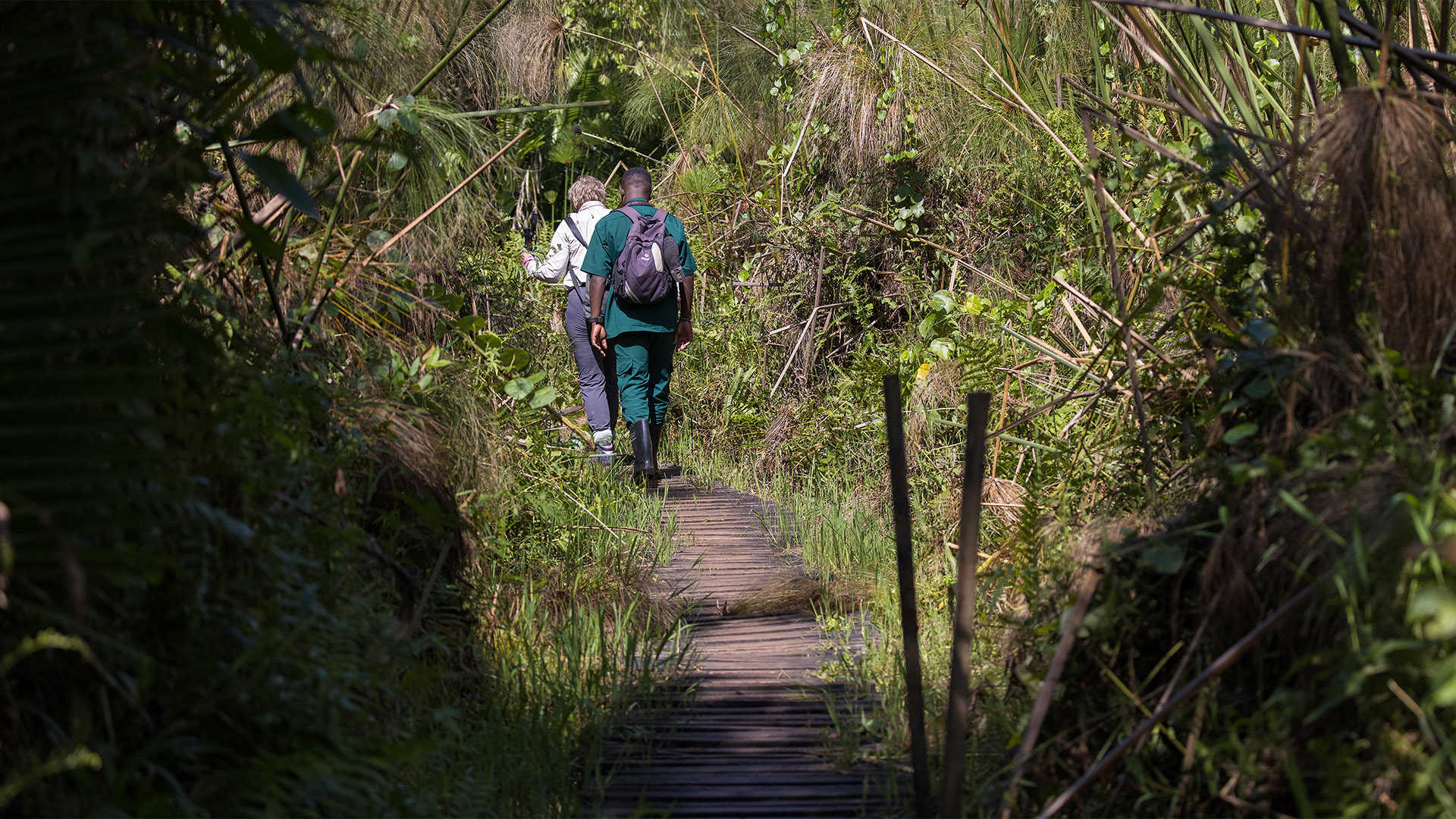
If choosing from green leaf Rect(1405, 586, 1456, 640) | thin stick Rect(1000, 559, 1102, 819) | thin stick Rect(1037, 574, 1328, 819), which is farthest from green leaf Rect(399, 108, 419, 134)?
green leaf Rect(1405, 586, 1456, 640)

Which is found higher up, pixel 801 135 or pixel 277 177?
pixel 801 135

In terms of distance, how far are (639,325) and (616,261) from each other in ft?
1.20

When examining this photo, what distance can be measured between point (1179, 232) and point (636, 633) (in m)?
2.10

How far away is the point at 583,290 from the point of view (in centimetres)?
697

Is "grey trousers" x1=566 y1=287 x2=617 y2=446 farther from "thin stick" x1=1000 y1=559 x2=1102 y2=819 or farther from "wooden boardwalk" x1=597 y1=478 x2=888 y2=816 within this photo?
"thin stick" x1=1000 y1=559 x2=1102 y2=819

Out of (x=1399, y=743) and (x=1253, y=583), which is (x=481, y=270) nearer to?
(x=1253, y=583)

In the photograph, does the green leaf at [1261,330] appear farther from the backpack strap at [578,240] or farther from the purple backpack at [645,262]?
the backpack strap at [578,240]

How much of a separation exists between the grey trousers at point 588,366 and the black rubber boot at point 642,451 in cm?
18

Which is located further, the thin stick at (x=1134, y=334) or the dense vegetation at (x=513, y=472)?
the thin stick at (x=1134, y=334)

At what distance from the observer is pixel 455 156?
440 cm

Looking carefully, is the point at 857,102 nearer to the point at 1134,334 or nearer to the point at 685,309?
the point at 685,309

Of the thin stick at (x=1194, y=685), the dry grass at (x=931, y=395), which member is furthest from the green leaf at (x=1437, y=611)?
the dry grass at (x=931, y=395)

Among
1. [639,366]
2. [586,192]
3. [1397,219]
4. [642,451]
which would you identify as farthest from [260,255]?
[586,192]

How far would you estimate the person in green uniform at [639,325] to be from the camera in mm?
6410
